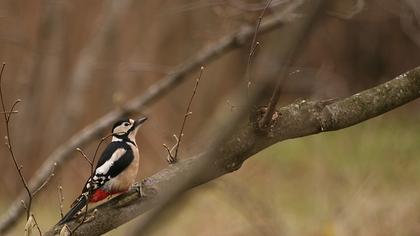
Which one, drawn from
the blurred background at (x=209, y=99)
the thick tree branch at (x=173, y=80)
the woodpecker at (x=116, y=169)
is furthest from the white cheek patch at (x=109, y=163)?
the blurred background at (x=209, y=99)

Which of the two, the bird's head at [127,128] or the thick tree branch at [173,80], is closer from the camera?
the bird's head at [127,128]

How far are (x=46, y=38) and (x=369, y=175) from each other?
3946 mm

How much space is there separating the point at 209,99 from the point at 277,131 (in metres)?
9.54

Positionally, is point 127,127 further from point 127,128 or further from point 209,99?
point 209,99

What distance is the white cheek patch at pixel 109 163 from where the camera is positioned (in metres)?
3.79

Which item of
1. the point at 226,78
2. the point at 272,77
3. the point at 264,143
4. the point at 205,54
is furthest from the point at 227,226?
the point at 272,77

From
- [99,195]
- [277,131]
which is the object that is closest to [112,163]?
[99,195]

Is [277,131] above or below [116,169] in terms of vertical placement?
above

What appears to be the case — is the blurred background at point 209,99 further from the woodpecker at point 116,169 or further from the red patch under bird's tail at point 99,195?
the red patch under bird's tail at point 99,195

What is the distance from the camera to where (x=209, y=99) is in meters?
12.4

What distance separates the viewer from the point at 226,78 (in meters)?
12.7

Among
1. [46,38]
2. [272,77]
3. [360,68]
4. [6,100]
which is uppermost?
[272,77]

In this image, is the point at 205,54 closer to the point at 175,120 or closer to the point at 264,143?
the point at 264,143

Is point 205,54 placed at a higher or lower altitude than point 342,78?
higher
